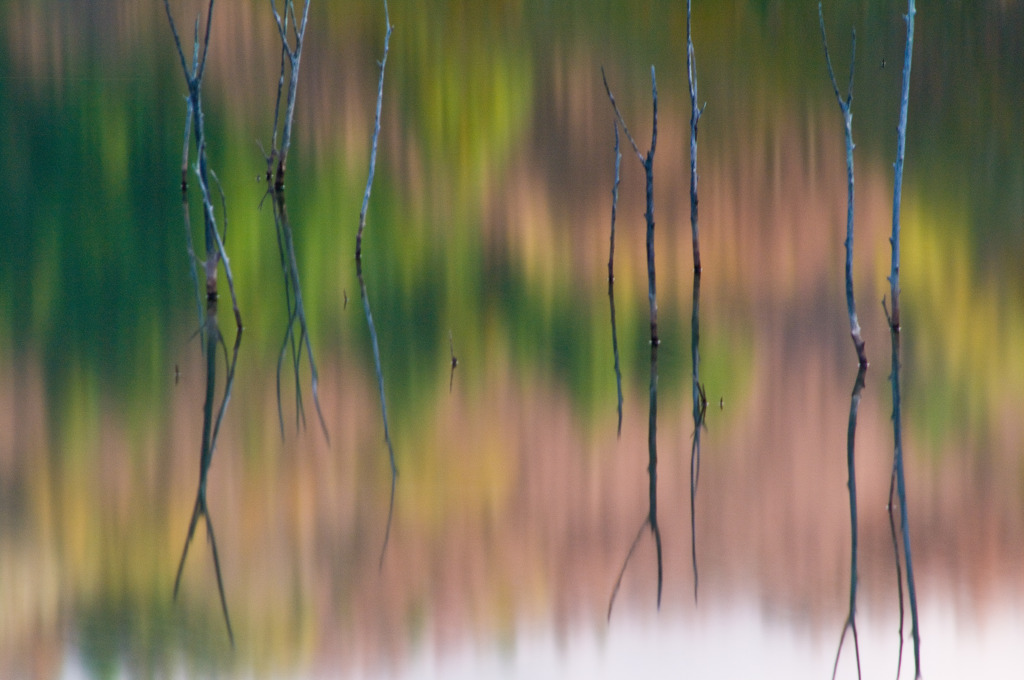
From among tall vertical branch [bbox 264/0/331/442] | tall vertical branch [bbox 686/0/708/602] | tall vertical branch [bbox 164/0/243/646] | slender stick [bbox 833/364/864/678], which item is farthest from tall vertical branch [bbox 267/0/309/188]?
slender stick [bbox 833/364/864/678]

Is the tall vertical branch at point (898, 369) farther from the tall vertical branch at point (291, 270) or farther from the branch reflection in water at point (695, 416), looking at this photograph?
the tall vertical branch at point (291, 270)

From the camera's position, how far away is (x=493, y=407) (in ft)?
20.8

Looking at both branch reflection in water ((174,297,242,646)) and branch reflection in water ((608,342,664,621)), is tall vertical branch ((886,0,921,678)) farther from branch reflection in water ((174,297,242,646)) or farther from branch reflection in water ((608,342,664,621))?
branch reflection in water ((174,297,242,646))

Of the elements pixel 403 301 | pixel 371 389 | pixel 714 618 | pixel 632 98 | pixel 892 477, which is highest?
pixel 632 98

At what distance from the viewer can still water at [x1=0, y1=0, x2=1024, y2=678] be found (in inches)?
163

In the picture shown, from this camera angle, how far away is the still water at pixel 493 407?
13.6 feet

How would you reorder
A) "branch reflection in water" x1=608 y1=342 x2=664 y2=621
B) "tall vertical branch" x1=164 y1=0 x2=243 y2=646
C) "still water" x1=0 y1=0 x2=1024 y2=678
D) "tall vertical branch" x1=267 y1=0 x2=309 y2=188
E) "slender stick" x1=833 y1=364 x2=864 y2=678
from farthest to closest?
"tall vertical branch" x1=267 y1=0 x2=309 y2=188, "tall vertical branch" x1=164 y1=0 x2=243 y2=646, "branch reflection in water" x1=608 y1=342 x2=664 y2=621, "still water" x1=0 y1=0 x2=1024 y2=678, "slender stick" x1=833 y1=364 x2=864 y2=678

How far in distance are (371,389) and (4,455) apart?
1.91m

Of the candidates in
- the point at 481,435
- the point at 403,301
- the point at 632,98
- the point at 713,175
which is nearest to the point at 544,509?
the point at 481,435

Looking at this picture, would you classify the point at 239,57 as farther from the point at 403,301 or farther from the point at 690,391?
the point at 690,391

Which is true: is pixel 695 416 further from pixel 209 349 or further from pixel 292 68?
pixel 292 68

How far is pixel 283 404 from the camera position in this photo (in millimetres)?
6023

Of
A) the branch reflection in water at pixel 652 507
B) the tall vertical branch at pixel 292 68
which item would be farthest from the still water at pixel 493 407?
the tall vertical branch at pixel 292 68

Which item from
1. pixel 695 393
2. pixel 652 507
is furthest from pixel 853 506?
pixel 695 393
